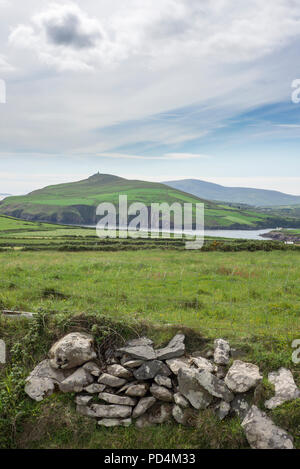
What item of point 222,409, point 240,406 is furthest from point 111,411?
point 240,406

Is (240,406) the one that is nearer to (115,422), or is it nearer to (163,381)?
(163,381)

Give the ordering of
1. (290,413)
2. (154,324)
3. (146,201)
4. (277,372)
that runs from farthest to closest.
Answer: (146,201), (154,324), (277,372), (290,413)

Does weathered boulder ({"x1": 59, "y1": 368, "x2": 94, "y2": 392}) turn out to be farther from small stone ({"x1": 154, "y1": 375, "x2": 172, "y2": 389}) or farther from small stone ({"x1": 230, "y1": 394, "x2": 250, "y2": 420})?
small stone ({"x1": 230, "y1": 394, "x2": 250, "y2": 420})

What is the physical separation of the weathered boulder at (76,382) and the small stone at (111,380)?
0.32 metres

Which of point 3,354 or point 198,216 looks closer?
point 3,354

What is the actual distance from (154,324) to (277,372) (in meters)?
3.32

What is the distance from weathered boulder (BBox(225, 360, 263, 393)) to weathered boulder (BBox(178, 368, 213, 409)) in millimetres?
608

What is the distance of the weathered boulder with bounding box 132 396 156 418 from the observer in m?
6.77

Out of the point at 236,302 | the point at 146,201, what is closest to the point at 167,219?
the point at 146,201

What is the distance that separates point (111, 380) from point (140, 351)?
→ 97 centimetres

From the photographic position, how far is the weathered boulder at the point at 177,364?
23.4 feet
